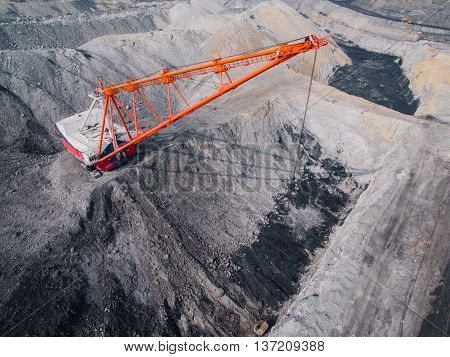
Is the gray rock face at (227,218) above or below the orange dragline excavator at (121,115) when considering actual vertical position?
below

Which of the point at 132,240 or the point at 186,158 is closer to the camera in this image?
the point at 132,240

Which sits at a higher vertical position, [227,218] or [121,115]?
[121,115]

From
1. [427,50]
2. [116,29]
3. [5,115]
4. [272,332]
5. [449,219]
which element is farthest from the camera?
[116,29]

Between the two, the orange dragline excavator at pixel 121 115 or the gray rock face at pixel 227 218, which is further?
the orange dragline excavator at pixel 121 115

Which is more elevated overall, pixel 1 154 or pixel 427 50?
pixel 1 154

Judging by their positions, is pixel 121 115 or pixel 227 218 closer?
pixel 227 218

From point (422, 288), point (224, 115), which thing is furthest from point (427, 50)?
point (422, 288)

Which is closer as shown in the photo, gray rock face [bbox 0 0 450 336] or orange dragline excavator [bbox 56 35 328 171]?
gray rock face [bbox 0 0 450 336]

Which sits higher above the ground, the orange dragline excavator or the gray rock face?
the orange dragline excavator

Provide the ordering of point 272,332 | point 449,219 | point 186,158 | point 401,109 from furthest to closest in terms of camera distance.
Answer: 1. point 401,109
2. point 186,158
3. point 449,219
4. point 272,332
